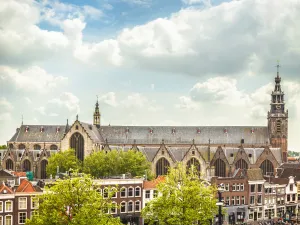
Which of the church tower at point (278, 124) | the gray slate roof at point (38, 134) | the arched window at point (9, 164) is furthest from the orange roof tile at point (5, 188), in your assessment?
the church tower at point (278, 124)

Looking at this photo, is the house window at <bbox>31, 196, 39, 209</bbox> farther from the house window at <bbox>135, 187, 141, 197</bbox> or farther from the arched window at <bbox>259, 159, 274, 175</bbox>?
the arched window at <bbox>259, 159, 274, 175</bbox>

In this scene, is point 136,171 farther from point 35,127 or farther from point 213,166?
point 35,127

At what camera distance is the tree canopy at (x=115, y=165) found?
347 ft

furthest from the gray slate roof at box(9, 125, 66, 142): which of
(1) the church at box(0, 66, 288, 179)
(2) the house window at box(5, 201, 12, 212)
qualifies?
(2) the house window at box(5, 201, 12, 212)

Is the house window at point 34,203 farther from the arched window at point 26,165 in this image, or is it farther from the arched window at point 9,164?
the arched window at point 9,164

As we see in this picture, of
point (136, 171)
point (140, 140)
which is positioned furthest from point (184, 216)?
point (140, 140)

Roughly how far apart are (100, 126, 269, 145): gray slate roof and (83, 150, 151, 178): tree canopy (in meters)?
27.5

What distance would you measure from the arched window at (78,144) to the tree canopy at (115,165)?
673 inches

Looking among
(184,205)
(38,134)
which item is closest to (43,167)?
(38,134)

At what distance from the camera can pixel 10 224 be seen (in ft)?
224

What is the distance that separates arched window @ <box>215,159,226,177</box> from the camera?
400 ft

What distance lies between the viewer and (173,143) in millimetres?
136000

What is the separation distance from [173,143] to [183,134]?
4373 millimetres

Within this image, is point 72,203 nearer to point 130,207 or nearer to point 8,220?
point 8,220
